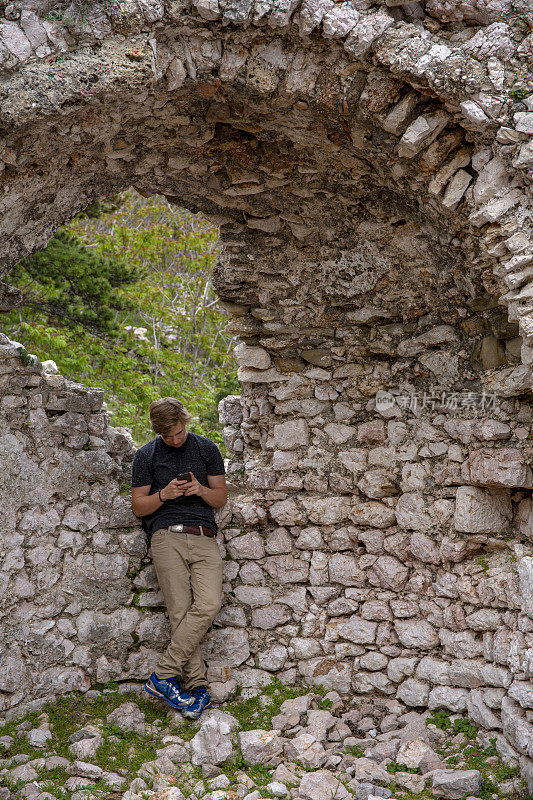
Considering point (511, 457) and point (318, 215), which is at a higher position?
point (318, 215)

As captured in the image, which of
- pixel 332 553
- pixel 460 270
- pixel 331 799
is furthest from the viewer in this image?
A: pixel 332 553

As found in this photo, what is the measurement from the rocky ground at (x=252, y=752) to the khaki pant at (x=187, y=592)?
27cm

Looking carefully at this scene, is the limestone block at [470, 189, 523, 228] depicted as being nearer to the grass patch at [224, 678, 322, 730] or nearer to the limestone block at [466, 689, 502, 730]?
the limestone block at [466, 689, 502, 730]

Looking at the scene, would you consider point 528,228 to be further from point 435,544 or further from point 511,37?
point 435,544

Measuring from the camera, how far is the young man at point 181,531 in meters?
4.27

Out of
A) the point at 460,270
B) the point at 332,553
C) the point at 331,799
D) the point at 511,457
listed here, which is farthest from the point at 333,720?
the point at 460,270

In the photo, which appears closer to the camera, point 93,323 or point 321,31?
point 321,31

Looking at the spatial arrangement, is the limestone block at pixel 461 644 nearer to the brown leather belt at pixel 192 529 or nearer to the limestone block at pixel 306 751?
the limestone block at pixel 306 751

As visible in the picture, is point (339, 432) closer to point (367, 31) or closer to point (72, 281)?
point (367, 31)

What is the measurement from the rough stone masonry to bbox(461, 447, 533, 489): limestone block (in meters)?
0.02

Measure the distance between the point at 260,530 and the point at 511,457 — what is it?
1824mm

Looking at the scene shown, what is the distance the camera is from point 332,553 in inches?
188

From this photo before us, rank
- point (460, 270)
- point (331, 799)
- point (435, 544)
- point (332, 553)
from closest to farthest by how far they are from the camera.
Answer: point (331, 799), point (460, 270), point (435, 544), point (332, 553)

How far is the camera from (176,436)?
14.4 feet
